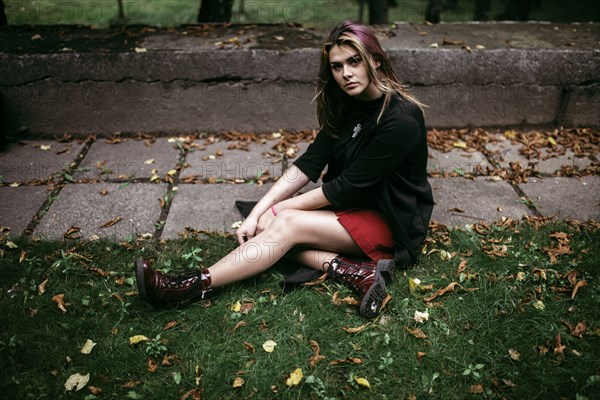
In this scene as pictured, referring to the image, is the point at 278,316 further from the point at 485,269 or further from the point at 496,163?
the point at 496,163

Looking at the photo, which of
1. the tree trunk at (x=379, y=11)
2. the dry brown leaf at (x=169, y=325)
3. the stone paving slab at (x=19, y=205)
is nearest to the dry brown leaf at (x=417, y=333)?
the dry brown leaf at (x=169, y=325)

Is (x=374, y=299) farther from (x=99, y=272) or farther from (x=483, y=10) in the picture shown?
(x=483, y=10)

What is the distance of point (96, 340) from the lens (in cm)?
250

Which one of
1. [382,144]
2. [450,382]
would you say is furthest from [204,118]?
[450,382]

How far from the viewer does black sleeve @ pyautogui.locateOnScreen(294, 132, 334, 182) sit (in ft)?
9.78

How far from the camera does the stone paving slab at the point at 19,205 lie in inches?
131

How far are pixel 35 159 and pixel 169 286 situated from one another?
2343mm

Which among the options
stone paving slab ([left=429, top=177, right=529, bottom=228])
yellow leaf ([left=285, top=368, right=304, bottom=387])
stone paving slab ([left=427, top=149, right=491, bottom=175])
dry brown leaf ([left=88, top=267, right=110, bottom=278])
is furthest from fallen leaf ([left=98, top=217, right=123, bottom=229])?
stone paving slab ([left=427, top=149, right=491, bottom=175])

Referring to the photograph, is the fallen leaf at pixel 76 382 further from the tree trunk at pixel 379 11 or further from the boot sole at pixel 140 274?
the tree trunk at pixel 379 11

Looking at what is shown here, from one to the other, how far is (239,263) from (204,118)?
221cm

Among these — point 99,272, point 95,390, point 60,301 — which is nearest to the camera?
point 95,390

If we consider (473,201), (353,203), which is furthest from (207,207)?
(473,201)

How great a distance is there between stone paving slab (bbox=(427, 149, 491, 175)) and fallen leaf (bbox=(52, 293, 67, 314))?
2839 mm

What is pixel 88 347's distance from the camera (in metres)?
2.44
